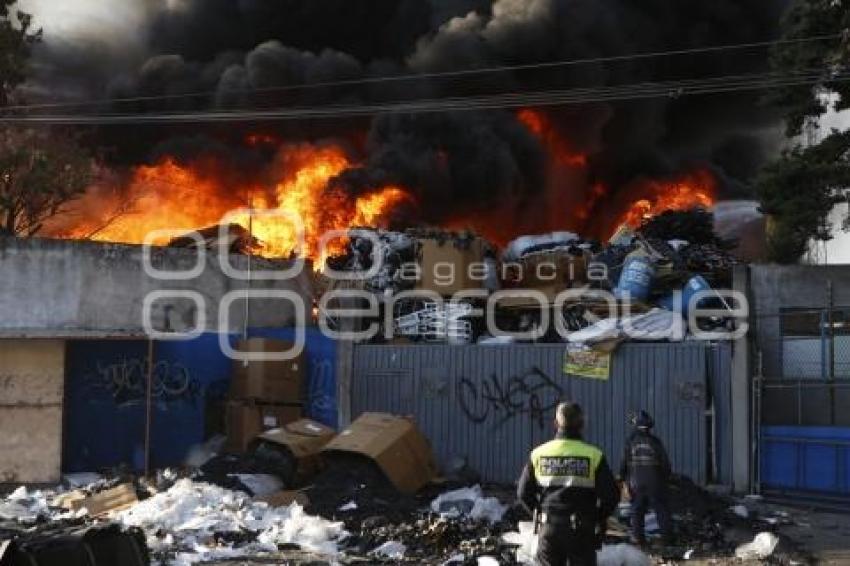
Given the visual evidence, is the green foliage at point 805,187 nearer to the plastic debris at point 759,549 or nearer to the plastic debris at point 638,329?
the plastic debris at point 638,329

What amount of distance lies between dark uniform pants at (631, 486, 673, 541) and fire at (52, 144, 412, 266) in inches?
579

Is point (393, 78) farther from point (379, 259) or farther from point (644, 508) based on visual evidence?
point (644, 508)

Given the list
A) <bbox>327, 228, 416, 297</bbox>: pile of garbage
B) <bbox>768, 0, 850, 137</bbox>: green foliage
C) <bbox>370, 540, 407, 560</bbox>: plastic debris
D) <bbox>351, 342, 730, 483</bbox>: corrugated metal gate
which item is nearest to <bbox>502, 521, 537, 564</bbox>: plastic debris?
<bbox>370, 540, 407, 560</bbox>: plastic debris

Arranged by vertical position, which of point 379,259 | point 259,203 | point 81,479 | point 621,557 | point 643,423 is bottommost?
point 81,479

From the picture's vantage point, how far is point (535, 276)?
17938 mm

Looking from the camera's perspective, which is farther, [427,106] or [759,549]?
[427,106]

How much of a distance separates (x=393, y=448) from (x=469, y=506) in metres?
1.28

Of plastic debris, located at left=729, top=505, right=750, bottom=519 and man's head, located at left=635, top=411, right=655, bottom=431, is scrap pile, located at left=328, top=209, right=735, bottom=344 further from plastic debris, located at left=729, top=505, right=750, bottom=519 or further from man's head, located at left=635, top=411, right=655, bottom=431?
man's head, located at left=635, top=411, right=655, bottom=431

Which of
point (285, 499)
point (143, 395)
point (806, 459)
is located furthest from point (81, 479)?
point (806, 459)

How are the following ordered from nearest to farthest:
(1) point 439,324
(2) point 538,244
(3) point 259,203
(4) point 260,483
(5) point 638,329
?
(4) point 260,483
(5) point 638,329
(1) point 439,324
(2) point 538,244
(3) point 259,203

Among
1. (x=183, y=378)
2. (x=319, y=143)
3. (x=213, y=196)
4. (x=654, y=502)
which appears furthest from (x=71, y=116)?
(x=654, y=502)

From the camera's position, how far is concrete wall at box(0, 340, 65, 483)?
14352 millimetres

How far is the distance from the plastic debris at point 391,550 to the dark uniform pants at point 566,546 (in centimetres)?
352

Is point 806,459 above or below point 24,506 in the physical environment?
above
